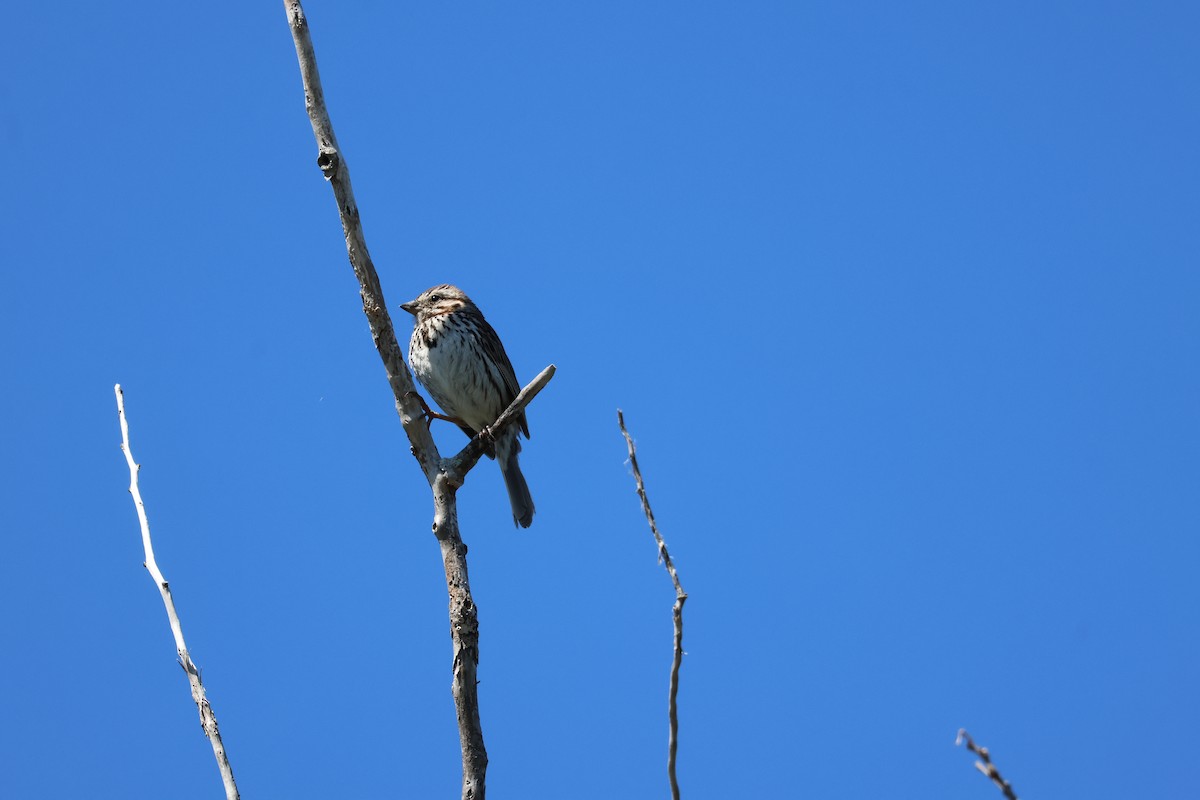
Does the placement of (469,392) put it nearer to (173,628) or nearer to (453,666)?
(453,666)

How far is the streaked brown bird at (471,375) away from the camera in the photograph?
26.5 ft

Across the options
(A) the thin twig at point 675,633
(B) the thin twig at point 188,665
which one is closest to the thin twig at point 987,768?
(A) the thin twig at point 675,633

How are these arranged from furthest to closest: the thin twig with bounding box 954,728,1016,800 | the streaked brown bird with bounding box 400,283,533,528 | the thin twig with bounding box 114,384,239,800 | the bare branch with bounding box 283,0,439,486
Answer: the streaked brown bird with bounding box 400,283,533,528 → the bare branch with bounding box 283,0,439,486 → the thin twig with bounding box 114,384,239,800 → the thin twig with bounding box 954,728,1016,800

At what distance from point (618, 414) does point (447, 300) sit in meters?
5.55

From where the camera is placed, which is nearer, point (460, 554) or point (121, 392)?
point (121, 392)

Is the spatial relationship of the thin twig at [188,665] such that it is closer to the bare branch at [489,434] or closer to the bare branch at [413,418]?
the bare branch at [413,418]

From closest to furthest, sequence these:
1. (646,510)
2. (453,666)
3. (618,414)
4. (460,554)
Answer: (646,510) → (618,414) → (453,666) → (460,554)

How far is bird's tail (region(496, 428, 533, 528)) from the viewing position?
26.7 feet

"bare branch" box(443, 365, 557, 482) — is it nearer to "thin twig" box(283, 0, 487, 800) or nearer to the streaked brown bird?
"thin twig" box(283, 0, 487, 800)

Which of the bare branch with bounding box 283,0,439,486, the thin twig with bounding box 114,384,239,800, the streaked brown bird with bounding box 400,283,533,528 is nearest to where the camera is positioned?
the thin twig with bounding box 114,384,239,800

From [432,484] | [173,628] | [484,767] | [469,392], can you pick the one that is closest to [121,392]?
[173,628]

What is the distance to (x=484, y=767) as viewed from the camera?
372 centimetres

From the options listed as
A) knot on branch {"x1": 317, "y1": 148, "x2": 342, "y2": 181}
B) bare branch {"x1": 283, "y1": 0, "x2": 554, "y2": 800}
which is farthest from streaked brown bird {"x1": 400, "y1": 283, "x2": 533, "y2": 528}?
knot on branch {"x1": 317, "y1": 148, "x2": 342, "y2": 181}

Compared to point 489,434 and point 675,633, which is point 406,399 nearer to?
point 489,434
